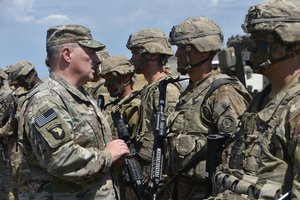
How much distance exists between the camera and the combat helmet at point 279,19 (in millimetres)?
3953

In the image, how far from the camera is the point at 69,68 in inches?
203

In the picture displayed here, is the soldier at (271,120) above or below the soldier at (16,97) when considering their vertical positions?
above

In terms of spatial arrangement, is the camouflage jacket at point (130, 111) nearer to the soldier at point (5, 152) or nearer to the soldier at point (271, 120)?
the soldier at point (5, 152)

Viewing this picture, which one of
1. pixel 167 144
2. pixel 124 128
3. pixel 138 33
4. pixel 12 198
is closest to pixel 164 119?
pixel 167 144

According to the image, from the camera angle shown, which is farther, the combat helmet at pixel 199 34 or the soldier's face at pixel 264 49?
the combat helmet at pixel 199 34

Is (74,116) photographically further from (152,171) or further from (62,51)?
(152,171)

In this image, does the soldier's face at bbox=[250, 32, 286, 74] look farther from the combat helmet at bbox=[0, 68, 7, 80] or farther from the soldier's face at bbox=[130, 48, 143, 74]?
the combat helmet at bbox=[0, 68, 7, 80]

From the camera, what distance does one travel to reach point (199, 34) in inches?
239

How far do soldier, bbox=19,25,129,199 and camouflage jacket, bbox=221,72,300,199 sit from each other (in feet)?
3.86

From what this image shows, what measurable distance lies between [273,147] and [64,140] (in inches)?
62.5

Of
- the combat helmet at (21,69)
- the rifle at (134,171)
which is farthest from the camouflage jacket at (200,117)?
the combat helmet at (21,69)

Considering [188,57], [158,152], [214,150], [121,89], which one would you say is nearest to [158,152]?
[158,152]

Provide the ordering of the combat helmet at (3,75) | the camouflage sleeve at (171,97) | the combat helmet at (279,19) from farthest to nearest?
the combat helmet at (3,75) → the camouflage sleeve at (171,97) → the combat helmet at (279,19)

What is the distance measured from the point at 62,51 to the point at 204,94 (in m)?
1.41
